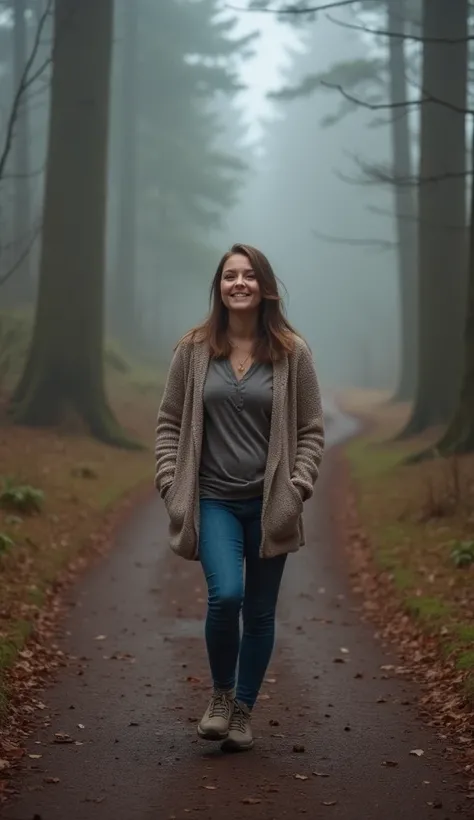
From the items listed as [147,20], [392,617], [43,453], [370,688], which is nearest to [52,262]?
[43,453]

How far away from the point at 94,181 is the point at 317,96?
2247 inches

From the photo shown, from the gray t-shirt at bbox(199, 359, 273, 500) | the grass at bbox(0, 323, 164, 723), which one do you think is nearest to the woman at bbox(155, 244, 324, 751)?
the gray t-shirt at bbox(199, 359, 273, 500)

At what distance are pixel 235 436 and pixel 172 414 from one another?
396 mm

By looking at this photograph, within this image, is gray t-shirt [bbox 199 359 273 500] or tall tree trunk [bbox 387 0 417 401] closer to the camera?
gray t-shirt [bbox 199 359 273 500]

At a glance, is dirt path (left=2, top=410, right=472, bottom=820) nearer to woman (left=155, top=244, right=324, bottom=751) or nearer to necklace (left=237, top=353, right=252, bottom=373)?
woman (left=155, top=244, right=324, bottom=751)

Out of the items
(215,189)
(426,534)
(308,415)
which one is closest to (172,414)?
(308,415)

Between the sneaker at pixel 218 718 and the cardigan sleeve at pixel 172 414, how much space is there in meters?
1.03

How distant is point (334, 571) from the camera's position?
1042 cm

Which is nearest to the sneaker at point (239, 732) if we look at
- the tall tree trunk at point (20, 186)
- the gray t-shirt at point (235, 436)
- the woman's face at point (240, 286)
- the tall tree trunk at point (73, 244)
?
the gray t-shirt at point (235, 436)

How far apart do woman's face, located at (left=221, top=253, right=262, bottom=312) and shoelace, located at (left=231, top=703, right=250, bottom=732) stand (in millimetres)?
1960

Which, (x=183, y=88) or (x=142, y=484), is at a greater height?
(x=183, y=88)

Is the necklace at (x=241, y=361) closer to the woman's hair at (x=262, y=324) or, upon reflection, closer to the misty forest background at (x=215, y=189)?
the woman's hair at (x=262, y=324)

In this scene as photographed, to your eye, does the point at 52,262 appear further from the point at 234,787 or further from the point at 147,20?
the point at 147,20

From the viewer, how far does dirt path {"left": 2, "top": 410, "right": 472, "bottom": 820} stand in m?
4.40
